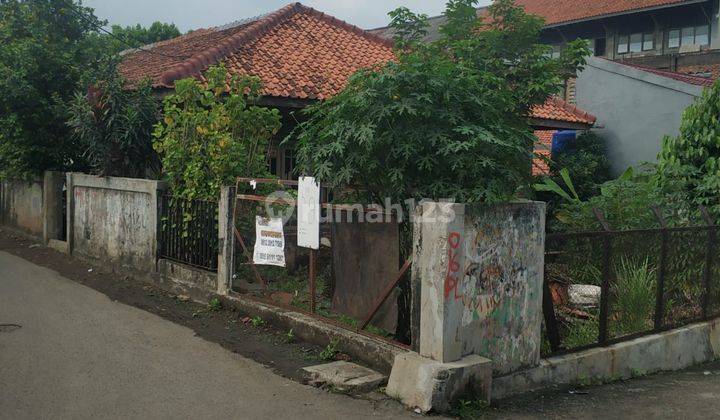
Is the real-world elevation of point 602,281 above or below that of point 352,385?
above

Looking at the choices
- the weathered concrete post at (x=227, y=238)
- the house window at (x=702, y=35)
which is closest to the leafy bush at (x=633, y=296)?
the weathered concrete post at (x=227, y=238)

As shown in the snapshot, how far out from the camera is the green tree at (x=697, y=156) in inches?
353

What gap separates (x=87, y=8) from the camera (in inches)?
571

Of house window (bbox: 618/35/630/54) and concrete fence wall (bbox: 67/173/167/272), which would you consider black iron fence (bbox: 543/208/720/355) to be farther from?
house window (bbox: 618/35/630/54)

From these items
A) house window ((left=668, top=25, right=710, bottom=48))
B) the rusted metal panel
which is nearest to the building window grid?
house window ((left=668, top=25, right=710, bottom=48))

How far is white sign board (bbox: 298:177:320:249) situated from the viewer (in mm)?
6648

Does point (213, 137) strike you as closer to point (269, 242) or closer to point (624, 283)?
point (269, 242)

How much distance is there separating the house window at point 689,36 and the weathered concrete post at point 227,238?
2452 cm

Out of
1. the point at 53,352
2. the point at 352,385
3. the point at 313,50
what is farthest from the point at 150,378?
the point at 313,50

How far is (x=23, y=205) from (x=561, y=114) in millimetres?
13103

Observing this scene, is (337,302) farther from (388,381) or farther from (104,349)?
(104,349)

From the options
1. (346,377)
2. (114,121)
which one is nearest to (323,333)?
(346,377)

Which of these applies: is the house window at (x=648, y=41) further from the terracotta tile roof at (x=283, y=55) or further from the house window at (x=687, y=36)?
the terracotta tile roof at (x=283, y=55)

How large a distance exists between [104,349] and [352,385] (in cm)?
278
